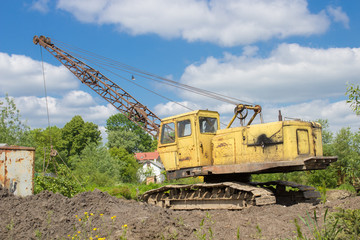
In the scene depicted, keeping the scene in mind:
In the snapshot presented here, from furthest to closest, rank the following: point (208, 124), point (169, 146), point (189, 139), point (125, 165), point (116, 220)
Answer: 1. point (125, 165)
2. point (169, 146)
3. point (208, 124)
4. point (189, 139)
5. point (116, 220)

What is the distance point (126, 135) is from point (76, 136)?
11.3 meters

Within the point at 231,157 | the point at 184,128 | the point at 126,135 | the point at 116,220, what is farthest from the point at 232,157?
the point at 126,135

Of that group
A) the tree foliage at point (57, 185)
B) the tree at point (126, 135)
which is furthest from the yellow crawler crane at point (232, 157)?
the tree at point (126, 135)

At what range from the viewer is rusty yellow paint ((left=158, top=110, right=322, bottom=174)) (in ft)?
32.9

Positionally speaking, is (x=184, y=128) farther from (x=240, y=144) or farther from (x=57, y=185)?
(x=57, y=185)

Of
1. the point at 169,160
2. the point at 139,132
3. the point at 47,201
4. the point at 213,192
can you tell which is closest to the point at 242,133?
the point at 213,192

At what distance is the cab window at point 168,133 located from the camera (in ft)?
39.7

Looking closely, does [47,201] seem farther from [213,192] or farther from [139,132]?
[139,132]

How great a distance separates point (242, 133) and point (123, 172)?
5066cm

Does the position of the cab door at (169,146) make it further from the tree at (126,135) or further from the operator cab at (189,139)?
the tree at (126,135)

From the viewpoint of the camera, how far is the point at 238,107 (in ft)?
37.9

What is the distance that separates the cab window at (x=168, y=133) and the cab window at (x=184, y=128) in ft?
1.01

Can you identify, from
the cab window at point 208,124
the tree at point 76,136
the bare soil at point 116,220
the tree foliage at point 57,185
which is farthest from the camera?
the tree at point 76,136

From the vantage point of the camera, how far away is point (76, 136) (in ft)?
198
